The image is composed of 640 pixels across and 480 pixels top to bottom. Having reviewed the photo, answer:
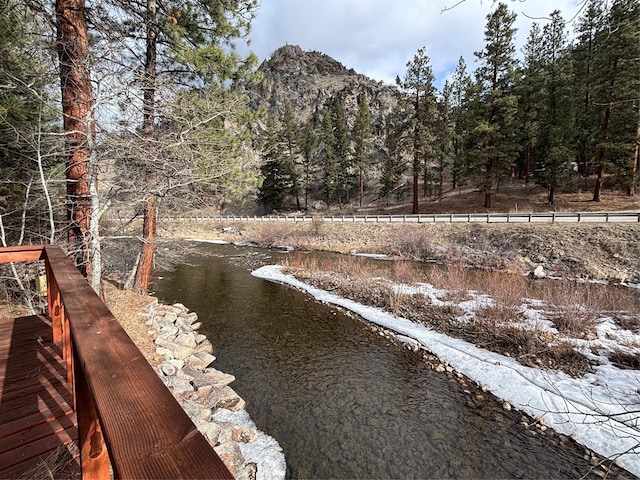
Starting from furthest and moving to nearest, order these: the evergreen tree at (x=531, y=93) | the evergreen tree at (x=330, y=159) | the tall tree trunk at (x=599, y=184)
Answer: the evergreen tree at (x=330, y=159), the evergreen tree at (x=531, y=93), the tall tree trunk at (x=599, y=184)

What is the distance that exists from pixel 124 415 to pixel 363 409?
5.43 m

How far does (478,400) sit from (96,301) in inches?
252

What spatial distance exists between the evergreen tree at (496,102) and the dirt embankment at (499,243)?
8.70 m

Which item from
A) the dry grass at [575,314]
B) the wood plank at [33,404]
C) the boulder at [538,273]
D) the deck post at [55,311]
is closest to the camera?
the wood plank at [33,404]

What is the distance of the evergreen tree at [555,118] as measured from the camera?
2289 centimetres

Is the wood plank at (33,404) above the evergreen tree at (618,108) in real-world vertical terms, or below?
below

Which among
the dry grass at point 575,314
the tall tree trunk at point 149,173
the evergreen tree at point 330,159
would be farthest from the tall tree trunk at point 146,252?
the evergreen tree at point 330,159

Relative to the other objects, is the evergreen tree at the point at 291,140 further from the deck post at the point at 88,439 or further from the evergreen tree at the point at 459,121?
the deck post at the point at 88,439

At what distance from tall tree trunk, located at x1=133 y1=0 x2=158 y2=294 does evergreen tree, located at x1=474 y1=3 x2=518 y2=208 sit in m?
23.0

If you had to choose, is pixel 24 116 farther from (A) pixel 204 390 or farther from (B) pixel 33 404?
(A) pixel 204 390

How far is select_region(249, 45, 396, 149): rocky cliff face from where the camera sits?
6075 cm

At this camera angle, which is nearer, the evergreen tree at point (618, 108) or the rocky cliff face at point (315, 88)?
the evergreen tree at point (618, 108)

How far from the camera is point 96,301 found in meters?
1.83

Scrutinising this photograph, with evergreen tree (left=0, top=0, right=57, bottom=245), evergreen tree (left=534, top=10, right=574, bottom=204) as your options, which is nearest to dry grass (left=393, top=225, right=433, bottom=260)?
evergreen tree (left=534, top=10, right=574, bottom=204)
